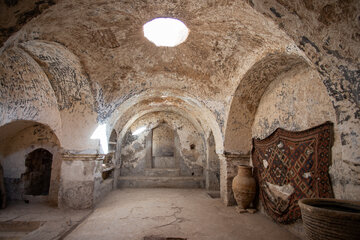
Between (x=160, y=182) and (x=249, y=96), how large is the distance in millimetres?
5497

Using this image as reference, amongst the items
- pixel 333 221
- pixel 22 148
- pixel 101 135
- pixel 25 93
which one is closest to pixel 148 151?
pixel 101 135

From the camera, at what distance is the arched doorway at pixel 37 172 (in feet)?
22.5

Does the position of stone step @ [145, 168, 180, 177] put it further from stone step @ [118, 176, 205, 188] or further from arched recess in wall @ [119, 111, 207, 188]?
stone step @ [118, 176, 205, 188]

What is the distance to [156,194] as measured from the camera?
7.29 m

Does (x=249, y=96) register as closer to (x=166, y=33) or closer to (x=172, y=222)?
(x=166, y=33)

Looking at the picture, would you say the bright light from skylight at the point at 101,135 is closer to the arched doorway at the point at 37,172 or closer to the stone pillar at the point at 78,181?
the stone pillar at the point at 78,181

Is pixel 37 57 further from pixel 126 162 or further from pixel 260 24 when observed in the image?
pixel 126 162

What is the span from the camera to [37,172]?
731 centimetres

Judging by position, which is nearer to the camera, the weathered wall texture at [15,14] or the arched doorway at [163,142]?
the weathered wall texture at [15,14]

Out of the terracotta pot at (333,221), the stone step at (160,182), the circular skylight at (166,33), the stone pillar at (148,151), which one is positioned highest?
the circular skylight at (166,33)

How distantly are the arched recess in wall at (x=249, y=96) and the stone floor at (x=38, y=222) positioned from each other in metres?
4.02

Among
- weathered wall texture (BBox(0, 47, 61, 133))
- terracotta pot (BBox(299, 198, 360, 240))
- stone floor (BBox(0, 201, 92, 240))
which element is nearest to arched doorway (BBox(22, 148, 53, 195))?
stone floor (BBox(0, 201, 92, 240))

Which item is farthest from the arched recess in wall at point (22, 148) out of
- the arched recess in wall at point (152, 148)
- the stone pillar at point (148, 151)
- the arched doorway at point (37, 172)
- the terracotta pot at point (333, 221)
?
the terracotta pot at point (333, 221)

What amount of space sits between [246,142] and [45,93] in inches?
210
